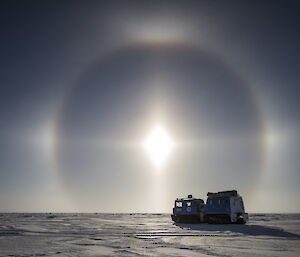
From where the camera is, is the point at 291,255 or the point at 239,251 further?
the point at 239,251

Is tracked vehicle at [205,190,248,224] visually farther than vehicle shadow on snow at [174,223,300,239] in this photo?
Yes

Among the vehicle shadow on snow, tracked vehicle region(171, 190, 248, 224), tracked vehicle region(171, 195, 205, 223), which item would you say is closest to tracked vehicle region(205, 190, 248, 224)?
tracked vehicle region(171, 190, 248, 224)

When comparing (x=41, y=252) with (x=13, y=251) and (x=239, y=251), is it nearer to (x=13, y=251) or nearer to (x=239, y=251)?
(x=13, y=251)

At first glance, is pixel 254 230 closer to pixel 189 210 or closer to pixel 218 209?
pixel 218 209

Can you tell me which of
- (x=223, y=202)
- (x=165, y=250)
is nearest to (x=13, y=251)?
(x=165, y=250)

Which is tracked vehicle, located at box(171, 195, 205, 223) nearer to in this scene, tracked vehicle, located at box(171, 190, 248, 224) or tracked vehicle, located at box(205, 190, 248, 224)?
tracked vehicle, located at box(171, 190, 248, 224)
